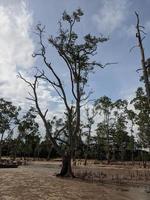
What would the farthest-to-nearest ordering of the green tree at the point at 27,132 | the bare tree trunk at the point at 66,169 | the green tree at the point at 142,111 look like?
the green tree at the point at 27,132, the green tree at the point at 142,111, the bare tree trunk at the point at 66,169

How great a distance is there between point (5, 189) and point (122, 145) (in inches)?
2402

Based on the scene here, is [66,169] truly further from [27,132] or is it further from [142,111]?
[27,132]

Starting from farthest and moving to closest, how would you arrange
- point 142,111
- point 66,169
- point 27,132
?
1. point 27,132
2. point 142,111
3. point 66,169

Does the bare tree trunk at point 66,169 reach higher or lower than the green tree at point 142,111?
lower

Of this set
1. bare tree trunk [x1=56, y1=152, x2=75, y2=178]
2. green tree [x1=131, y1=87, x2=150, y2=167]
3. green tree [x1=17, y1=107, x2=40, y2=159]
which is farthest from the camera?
green tree [x1=17, y1=107, x2=40, y2=159]

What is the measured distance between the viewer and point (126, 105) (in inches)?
2520

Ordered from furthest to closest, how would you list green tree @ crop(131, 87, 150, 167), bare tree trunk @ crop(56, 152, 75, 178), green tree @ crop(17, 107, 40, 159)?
green tree @ crop(17, 107, 40, 159) → green tree @ crop(131, 87, 150, 167) → bare tree trunk @ crop(56, 152, 75, 178)

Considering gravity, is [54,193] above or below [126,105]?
below

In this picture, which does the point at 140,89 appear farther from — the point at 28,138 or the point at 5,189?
the point at 28,138

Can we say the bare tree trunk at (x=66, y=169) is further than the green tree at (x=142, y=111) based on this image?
No

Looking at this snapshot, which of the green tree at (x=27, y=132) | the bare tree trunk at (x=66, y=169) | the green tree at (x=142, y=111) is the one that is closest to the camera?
the bare tree trunk at (x=66, y=169)

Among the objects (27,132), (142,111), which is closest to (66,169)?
(142,111)

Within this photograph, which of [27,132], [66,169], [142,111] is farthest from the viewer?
[27,132]

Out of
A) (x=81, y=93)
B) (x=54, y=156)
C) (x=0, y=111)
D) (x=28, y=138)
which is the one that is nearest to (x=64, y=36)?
(x=81, y=93)
